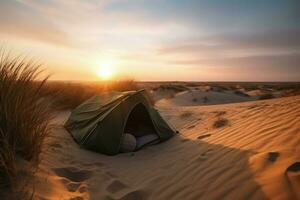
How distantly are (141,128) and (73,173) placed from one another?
312 cm

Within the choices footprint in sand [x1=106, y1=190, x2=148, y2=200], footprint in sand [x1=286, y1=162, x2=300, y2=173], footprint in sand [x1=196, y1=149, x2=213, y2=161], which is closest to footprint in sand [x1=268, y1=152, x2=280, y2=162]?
footprint in sand [x1=286, y1=162, x2=300, y2=173]

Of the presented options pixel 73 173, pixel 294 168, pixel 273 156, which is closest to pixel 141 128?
pixel 73 173

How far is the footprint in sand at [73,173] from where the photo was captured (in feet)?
13.8

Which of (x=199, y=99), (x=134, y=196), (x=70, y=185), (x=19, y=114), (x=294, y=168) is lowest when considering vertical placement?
(x=134, y=196)

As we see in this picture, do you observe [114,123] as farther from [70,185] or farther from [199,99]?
[199,99]

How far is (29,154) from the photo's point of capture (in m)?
3.60

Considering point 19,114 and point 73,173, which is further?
point 73,173

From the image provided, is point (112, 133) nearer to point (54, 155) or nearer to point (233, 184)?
point (54, 155)

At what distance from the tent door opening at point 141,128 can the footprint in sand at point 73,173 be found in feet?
6.11

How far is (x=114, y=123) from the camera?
615 cm

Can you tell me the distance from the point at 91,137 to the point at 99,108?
3.26ft

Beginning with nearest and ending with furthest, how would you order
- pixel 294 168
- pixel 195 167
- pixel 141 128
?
1. pixel 294 168
2. pixel 195 167
3. pixel 141 128

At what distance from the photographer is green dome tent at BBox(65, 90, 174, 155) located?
5.98 meters

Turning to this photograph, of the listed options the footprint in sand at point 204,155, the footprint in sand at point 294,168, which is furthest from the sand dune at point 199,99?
the footprint in sand at point 294,168
